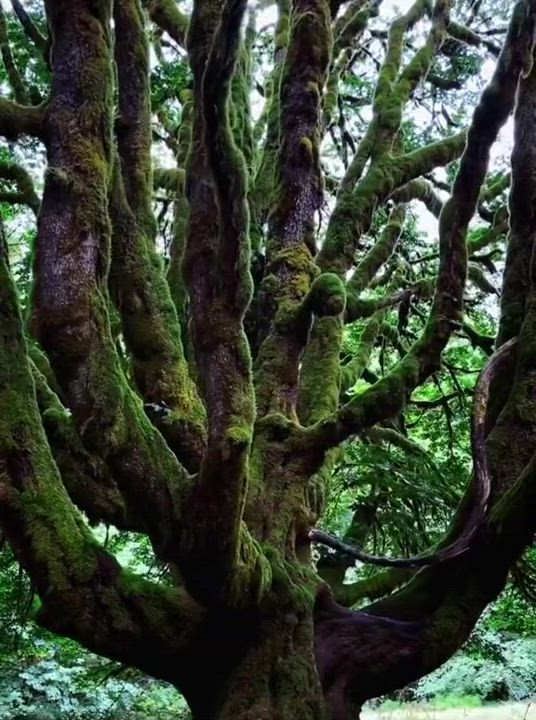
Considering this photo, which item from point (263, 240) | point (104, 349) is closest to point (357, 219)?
point (263, 240)

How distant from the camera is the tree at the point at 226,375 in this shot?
113 inches

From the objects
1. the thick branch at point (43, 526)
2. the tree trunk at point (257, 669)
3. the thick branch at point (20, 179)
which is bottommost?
the tree trunk at point (257, 669)

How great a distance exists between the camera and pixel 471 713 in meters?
8.78

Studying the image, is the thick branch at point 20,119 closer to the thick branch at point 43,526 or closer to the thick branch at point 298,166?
the thick branch at point 43,526

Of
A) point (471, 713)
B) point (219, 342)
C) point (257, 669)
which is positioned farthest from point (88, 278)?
point (471, 713)

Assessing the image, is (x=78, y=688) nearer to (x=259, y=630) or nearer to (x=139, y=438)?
(x=259, y=630)

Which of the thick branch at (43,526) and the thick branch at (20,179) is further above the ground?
the thick branch at (20,179)

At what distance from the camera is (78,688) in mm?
8281

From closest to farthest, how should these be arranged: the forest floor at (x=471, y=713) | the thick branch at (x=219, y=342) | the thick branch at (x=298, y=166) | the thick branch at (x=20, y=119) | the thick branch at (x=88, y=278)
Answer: the thick branch at (x=219, y=342) < the thick branch at (x=88, y=278) < the thick branch at (x=20, y=119) < the thick branch at (x=298, y=166) < the forest floor at (x=471, y=713)

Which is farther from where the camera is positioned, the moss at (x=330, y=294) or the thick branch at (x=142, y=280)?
the thick branch at (x=142, y=280)

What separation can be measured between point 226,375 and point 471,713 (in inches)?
299

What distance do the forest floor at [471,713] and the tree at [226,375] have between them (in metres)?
4.64

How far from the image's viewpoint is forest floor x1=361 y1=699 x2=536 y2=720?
8.28m

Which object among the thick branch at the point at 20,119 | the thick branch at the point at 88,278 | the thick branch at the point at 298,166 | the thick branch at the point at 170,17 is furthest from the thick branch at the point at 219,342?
the thick branch at the point at 170,17
